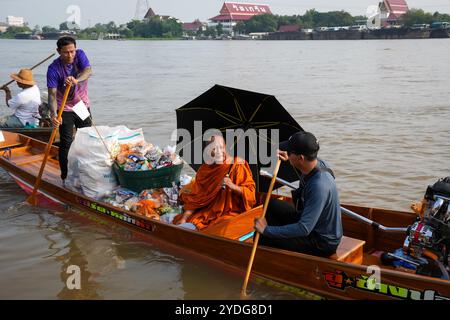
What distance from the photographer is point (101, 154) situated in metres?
5.27

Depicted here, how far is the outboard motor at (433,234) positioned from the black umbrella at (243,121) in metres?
1.17

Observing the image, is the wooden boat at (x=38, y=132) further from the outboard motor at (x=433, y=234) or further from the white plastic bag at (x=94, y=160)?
the outboard motor at (x=433, y=234)

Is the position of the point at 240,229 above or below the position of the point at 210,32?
below

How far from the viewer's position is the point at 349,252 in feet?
11.6

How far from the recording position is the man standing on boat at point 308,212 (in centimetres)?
312

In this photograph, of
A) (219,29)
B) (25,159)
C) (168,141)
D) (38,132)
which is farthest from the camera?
(219,29)

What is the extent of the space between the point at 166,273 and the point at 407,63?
25.7 m

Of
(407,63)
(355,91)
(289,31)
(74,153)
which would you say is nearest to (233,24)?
(289,31)

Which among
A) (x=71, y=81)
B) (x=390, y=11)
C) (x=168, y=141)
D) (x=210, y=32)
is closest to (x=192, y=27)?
(x=210, y=32)

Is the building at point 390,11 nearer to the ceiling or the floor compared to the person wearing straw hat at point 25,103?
nearer to the ceiling

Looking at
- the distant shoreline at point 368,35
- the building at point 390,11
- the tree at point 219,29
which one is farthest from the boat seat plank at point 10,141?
the tree at point 219,29

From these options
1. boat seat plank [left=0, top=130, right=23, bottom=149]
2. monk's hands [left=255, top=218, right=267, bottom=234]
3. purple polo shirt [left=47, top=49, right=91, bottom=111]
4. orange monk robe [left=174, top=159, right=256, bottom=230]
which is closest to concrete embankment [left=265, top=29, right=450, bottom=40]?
boat seat plank [left=0, top=130, right=23, bottom=149]

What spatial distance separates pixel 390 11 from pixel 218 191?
281 ft

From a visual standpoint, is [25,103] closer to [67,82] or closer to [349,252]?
[67,82]
